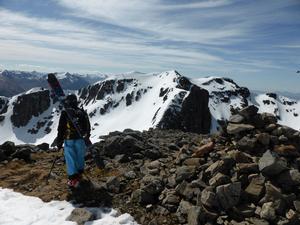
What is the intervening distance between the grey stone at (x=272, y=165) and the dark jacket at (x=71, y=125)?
23.4 feet

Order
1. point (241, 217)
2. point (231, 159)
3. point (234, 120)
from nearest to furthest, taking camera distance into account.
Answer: point (241, 217) < point (231, 159) < point (234, 120)

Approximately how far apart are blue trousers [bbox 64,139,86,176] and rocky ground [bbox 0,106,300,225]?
0.92 meters

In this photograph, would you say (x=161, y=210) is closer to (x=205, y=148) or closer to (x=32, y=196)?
(x=205, y=148)

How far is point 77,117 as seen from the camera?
15.7 metres

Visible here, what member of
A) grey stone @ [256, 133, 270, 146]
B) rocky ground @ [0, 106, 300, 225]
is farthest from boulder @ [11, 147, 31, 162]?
grey stone @ [256, 133, 270, 146]

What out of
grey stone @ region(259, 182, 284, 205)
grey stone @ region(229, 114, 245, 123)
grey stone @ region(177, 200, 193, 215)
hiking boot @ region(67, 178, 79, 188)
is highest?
grey stone @ region(229, 114, 245, 123)

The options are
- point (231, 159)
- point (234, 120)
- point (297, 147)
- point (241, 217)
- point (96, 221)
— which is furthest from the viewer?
point (234, 120)

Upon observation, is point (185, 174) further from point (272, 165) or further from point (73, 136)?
point (73, 136)

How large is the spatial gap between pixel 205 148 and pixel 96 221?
18.1 ft

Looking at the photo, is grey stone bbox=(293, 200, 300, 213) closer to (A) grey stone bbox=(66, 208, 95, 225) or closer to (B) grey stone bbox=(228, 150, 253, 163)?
(B) grey stone bbox=(228, 150, 253, 163)

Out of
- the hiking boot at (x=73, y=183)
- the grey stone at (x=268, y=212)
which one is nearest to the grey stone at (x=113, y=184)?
Answer: the hiking boot at (x=73, y=183)

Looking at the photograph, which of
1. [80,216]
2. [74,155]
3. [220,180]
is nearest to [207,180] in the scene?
[220,180]

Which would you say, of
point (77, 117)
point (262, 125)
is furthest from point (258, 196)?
point (77, 117)

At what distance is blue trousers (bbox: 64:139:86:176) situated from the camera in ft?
50.2
